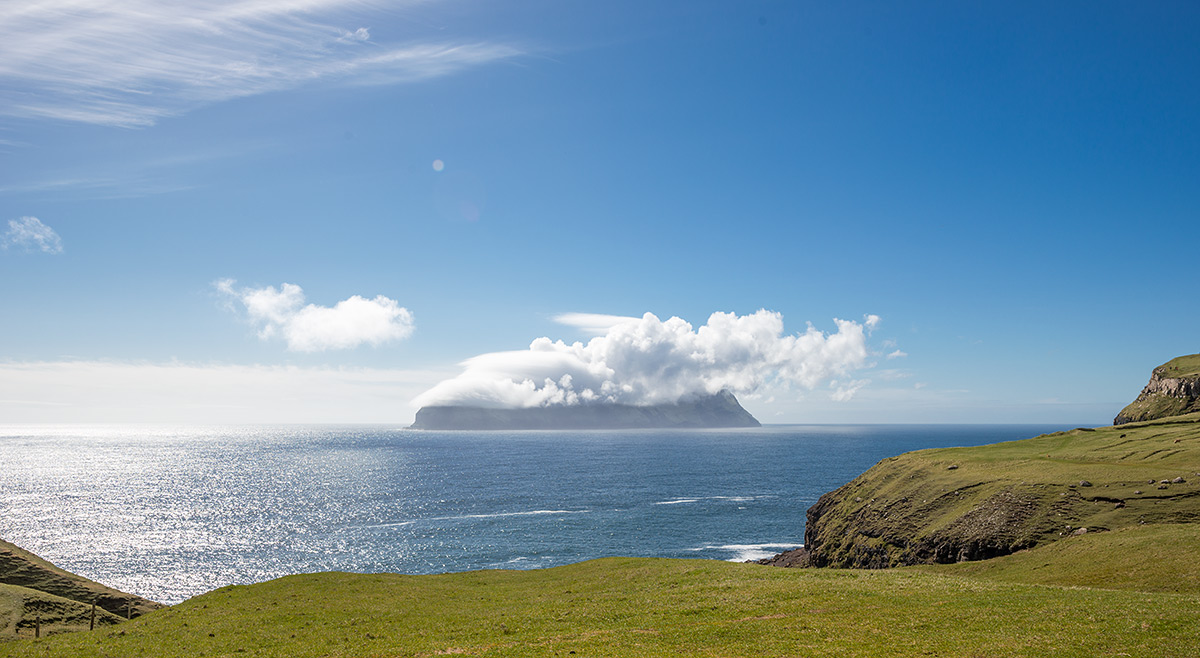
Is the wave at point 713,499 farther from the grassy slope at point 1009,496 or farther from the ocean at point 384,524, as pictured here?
the grassy slope at point 1009,496

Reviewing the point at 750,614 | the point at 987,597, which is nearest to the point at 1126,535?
the point at 987,597

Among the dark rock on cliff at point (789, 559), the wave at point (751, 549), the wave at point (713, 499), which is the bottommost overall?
the wave at point (713, 499)

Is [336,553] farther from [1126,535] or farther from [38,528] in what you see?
[1126,535]

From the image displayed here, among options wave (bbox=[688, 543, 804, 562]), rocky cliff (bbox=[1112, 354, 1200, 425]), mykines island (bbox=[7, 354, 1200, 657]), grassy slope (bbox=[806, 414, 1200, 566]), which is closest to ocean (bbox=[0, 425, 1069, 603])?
wave (bbox=[688, 543, 804, 562])

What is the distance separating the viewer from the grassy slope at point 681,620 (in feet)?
69.0

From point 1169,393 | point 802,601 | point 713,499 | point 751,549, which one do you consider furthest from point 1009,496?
point 713,499

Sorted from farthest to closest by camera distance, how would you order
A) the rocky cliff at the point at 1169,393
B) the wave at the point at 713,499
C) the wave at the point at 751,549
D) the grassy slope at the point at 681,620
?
the wave at the point at 713,499, the rocky cliff at the point at 1169,393, the wave at the point at 751,549, the grassy slope at the point at 681,620

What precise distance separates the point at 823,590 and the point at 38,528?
161778 millimetres

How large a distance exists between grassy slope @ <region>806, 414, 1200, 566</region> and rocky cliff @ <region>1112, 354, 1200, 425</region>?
115 ft

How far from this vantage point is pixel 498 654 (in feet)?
74.5

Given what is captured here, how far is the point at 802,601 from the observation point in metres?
29.6

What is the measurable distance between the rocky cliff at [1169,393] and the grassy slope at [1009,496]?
35.1 meters

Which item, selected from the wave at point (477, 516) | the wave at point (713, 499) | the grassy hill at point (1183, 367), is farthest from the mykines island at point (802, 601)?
the wave at point (713, 499)

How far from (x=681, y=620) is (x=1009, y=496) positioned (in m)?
45.3
